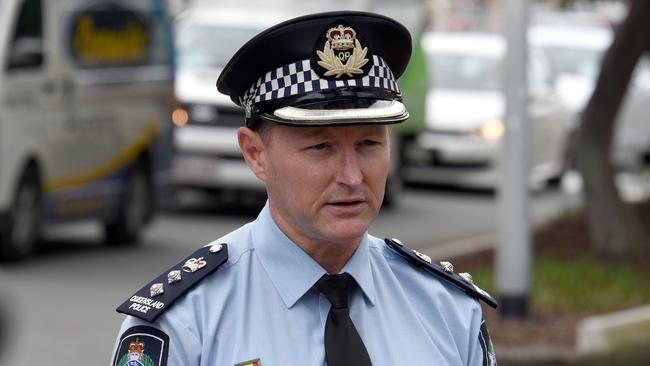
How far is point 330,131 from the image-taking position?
2807 millimetres

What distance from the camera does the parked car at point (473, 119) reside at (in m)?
19.3

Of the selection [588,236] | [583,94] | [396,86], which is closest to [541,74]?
[583,94]

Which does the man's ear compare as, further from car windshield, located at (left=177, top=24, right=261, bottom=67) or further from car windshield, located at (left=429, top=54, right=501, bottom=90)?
car windshield, located at (left=429, top=54, right=501, bottom=90)

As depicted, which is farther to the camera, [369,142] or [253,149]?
[253,149]

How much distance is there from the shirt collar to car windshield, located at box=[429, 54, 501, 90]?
17.4 meters

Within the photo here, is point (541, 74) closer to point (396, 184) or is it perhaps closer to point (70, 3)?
point (396, 184)

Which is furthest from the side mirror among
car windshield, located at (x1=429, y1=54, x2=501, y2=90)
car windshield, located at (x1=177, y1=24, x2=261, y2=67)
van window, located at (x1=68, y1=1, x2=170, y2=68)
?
car windshield, located at (x1=429, y1=54, x2=501, y2=90)

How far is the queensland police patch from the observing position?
2.67m

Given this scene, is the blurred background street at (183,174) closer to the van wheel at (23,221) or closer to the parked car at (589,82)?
the van wheel at (23,221)

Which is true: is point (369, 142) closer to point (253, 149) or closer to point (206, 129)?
point (253, 149)

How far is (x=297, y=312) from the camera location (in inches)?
110

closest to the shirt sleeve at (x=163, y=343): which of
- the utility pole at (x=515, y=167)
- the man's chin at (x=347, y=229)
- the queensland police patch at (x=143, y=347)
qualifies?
the queensland police patch at (x=143, y=347)

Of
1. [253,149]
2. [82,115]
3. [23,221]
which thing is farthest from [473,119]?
[253,149]

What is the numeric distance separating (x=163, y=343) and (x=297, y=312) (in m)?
0.25
